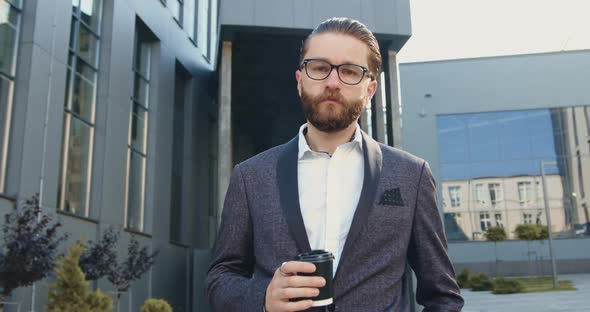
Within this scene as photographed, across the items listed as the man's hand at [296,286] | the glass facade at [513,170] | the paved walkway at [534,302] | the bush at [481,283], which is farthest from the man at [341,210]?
the glass facade at [513,170]

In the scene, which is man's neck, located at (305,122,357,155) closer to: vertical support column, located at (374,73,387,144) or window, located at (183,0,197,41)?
vertical support column, located at (374,73,387,144)

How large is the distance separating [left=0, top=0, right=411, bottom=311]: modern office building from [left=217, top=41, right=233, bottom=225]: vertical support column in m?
0.04

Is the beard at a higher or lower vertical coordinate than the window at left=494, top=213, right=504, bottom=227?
lower

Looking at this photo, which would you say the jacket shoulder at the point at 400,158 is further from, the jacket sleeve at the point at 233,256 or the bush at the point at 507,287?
the bush at the point at 507,287

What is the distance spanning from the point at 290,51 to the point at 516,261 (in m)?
18.2

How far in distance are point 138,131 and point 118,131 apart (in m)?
1.98

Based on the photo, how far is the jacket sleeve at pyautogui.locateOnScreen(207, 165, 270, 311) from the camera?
1526 millimetres

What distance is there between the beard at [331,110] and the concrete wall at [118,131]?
9105 millimetres

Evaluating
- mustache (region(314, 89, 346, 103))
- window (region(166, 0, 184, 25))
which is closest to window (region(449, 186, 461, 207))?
window (region(166, 0, 184, 25))

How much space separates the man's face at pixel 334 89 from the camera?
1567mm

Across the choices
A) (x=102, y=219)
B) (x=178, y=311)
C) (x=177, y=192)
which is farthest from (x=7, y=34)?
(x=178, y=311)

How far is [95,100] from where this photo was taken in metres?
13.2

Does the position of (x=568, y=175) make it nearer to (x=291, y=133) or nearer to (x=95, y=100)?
(x=291, y=133)

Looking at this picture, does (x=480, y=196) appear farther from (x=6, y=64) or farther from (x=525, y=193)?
(x=6, y=64)
